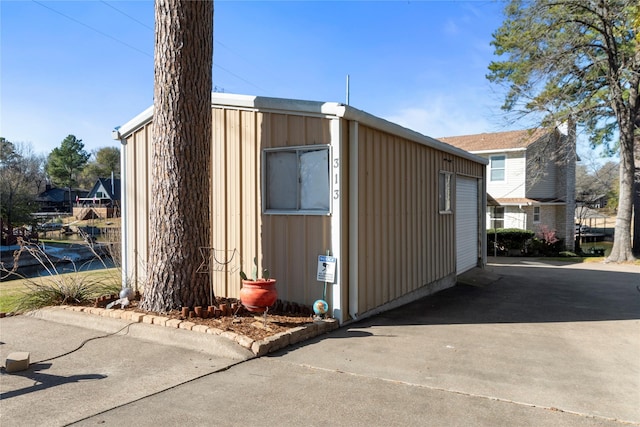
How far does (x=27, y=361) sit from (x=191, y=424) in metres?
2.23

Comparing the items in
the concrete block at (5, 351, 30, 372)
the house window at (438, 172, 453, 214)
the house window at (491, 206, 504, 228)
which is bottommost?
the concrete block at (5, 351, 30, 372)

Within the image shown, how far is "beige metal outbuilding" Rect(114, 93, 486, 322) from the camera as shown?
610 centimetres

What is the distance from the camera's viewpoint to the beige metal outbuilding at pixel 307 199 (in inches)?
240

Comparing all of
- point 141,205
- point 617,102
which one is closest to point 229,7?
point 141,205

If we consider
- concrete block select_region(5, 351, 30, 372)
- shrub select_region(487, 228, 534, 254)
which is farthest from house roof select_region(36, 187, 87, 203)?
concrete block select_region(5, 351, 30, 372)

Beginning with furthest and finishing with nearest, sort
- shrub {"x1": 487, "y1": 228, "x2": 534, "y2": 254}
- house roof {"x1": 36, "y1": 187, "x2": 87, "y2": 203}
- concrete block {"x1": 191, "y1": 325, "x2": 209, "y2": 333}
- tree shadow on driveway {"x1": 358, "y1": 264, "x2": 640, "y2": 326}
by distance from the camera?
1. house roof {"x1": 36, "y1": 187, "x2": 87, "y2": 203}
2. shrub {"x1": 487, "y1": 228, "x2": 534, "y2": 254}
3. tree shadow on driveway {"x1": 358, "y1": 264, "x2": 640, "y2": 326}
4. concrete block {"x1": 191, "y1": 325, "x2": 209, "y2": 333}

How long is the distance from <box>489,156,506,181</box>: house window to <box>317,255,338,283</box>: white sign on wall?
19.4 metres

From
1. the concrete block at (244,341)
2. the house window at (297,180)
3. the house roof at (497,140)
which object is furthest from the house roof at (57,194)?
the concrete block at (244,341)

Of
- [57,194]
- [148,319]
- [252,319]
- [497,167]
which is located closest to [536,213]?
[497,167]

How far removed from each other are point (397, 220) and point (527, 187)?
1740 centimetres

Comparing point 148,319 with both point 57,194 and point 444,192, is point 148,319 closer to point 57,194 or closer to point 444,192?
point 444,192

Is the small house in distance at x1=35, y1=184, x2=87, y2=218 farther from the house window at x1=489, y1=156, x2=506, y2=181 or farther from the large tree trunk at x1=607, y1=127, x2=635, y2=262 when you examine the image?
the large tree trunk at x1=607, y1=127, x2=635, y2=262

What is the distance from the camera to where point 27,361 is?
426 cm

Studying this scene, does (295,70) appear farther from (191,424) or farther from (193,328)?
(191,424)
